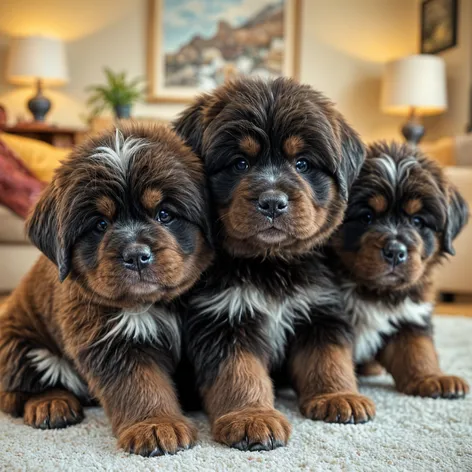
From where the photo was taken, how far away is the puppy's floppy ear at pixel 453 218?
2.73 metres

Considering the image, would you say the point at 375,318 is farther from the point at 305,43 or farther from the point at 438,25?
the point at 305,43

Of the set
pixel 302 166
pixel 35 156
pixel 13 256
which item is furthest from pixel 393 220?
pixel 35 156

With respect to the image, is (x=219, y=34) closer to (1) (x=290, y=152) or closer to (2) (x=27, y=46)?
(2) (x=27, y=46)

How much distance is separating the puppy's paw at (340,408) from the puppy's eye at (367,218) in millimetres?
732

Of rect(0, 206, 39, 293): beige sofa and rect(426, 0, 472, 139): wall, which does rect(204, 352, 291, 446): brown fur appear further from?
rect(426, 0, 472, 139): wall

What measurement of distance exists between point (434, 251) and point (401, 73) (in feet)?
21.8

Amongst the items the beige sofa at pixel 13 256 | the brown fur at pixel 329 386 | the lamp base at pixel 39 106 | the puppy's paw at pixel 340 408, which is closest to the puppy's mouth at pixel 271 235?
the brown fur at pixel 329 386

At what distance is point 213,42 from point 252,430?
28.8 ft

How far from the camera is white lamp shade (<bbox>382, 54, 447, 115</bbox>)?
8.59 metres

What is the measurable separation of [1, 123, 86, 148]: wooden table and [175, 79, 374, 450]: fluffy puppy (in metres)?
6.95

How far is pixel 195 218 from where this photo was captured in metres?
2.16

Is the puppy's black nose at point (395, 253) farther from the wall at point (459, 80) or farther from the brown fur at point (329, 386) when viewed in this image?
the wall at point (459, 80)

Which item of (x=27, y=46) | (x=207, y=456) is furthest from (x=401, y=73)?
(x=207, y=456)

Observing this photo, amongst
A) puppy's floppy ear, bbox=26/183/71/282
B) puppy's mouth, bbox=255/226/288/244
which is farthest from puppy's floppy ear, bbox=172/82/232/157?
puppy's floppy ear, bbox=26/183/71/282
